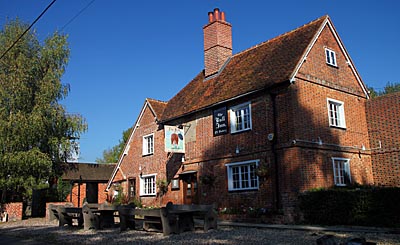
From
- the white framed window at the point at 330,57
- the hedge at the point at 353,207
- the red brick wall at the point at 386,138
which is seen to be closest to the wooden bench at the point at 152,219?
the hedge at the point at 353,207

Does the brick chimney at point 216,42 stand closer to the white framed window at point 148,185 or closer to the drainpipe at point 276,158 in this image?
the drainpipe at point 276,158

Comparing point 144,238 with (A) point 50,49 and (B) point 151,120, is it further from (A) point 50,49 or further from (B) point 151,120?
(A) point 50,49

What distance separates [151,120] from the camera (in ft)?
76.3


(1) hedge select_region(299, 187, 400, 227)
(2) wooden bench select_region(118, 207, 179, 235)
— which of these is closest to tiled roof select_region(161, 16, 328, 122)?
(1) hedge select_region(299, 187, 400, 227)

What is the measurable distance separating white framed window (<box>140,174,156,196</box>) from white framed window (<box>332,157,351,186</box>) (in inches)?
418

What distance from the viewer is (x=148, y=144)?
2359 centimetres

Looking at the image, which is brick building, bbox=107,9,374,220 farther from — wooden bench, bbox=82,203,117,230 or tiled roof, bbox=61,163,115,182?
tiled roof, bbox=61,163,115,182

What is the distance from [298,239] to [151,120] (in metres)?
15.1

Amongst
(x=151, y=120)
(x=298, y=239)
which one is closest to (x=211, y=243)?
(x=298, y=239)

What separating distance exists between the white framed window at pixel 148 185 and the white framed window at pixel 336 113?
10.8 metres

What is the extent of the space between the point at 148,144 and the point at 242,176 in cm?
917

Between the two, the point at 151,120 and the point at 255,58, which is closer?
the point at 255,58

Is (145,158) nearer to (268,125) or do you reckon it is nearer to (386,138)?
(268,125)

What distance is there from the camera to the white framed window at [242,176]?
1547 centimetres
